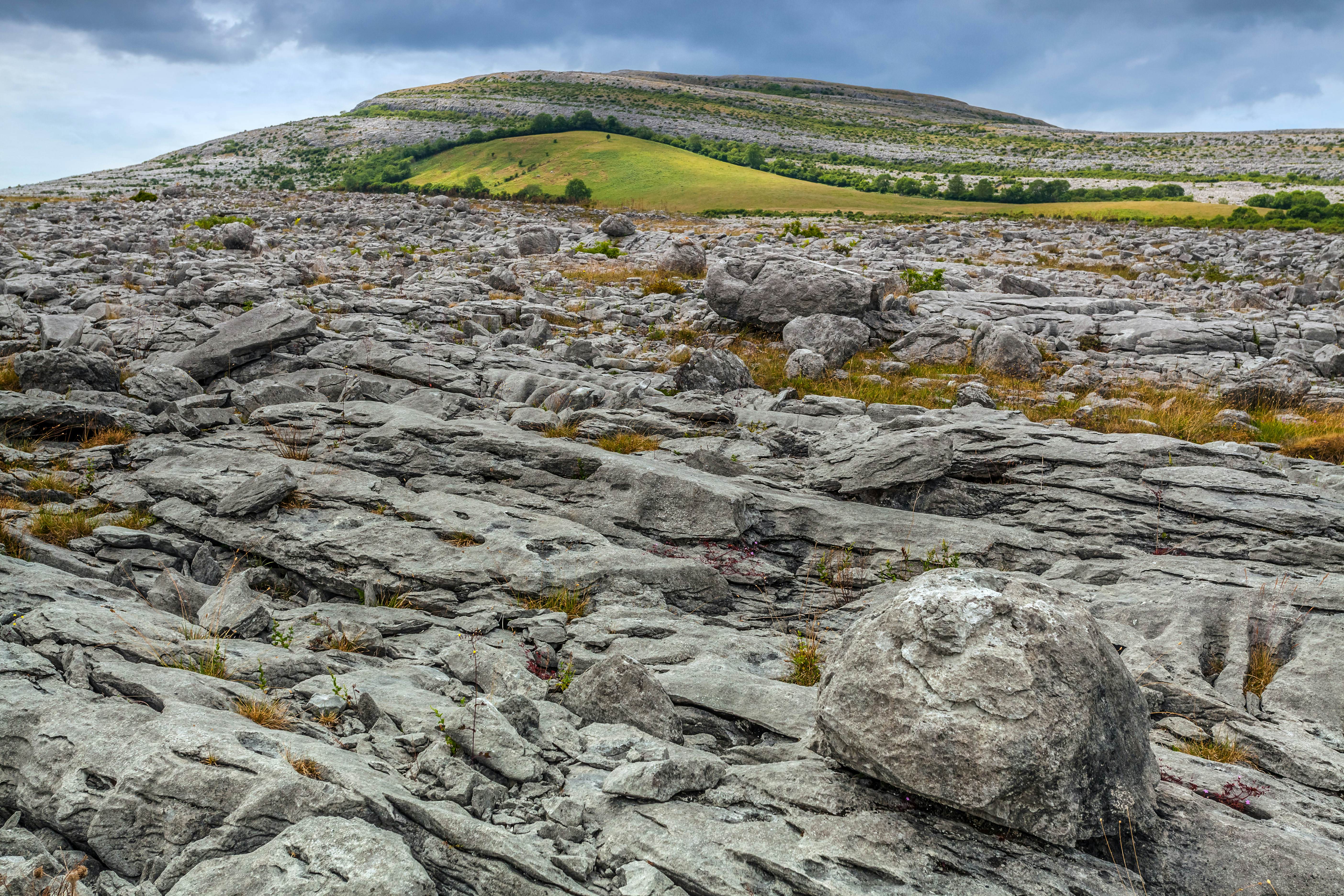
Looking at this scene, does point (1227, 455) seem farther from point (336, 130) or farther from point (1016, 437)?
point (336, 130)

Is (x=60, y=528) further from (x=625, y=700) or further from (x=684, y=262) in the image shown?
(x=684, y=262)

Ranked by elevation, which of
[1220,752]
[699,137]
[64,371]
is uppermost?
[699,137]

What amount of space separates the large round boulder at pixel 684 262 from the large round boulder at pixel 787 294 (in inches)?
267

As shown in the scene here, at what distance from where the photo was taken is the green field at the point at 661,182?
6031cm

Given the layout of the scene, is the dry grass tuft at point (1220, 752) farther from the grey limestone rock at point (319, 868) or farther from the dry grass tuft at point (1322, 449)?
the dry grass tuft at point (1322, 449)

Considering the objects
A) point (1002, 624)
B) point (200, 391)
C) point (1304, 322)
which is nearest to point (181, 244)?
point (200, 391)

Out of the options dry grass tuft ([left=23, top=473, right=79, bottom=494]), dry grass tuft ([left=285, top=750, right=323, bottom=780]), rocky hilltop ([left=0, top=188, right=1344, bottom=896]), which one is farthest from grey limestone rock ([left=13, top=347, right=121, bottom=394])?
dry grass tuft ([left=285, top=750, right=323, bottom=780])

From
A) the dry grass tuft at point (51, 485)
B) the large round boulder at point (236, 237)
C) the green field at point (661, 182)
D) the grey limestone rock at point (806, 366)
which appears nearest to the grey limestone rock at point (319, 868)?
the dry grass tuft at point (51, 485)

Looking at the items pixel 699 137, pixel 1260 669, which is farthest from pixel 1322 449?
pixel 699 137

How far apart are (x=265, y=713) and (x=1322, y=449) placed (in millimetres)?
13988

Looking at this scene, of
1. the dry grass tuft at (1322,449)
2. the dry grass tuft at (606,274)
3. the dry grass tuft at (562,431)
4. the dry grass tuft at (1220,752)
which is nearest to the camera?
the dry grass tuft at (1220,752)

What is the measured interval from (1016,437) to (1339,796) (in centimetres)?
569

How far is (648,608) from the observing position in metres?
6.71

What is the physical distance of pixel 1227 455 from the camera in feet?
29.7
